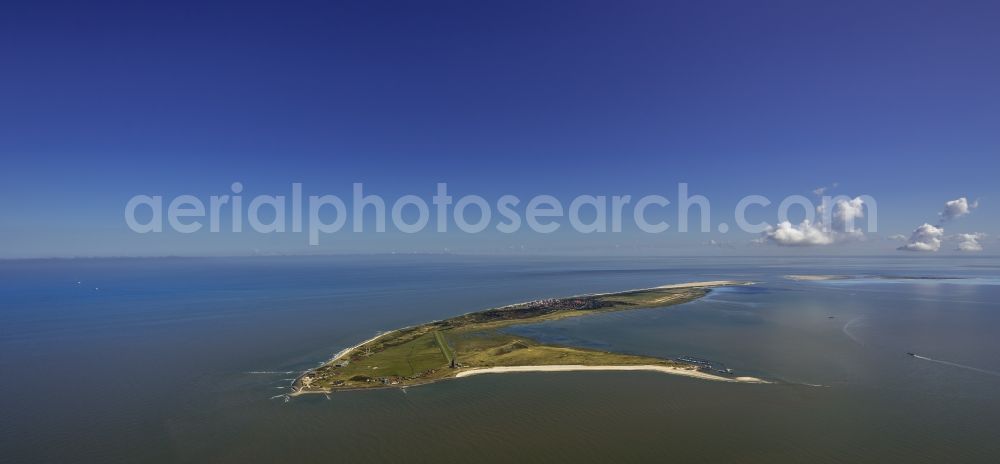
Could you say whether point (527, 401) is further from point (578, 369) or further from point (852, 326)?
point (852, 326)

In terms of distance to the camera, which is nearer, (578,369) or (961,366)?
(961,366)

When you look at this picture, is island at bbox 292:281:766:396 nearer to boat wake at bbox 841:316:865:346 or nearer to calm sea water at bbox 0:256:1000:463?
calm sea water at bbox 0:256:1000:463

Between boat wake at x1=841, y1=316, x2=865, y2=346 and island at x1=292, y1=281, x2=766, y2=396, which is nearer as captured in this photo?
island at x1=292, y1=281, x2=766, y2=396

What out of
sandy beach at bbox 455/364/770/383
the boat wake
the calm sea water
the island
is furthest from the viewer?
the boat wake

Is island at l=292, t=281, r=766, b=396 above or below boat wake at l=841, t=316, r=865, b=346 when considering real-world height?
above

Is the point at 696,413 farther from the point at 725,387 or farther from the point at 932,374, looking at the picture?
the point at 932,374

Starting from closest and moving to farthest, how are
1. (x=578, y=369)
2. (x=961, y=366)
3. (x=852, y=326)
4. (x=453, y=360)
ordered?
(x=961, y=366), (x=578, y=369), (x=453, y=360), (x=852, y=326)

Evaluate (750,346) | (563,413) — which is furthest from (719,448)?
(750,346)

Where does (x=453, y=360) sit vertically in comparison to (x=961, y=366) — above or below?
above

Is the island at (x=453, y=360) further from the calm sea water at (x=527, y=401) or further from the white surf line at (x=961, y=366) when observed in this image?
the white surf line at (x=961, y=366)

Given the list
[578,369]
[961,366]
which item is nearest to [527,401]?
[578,369]

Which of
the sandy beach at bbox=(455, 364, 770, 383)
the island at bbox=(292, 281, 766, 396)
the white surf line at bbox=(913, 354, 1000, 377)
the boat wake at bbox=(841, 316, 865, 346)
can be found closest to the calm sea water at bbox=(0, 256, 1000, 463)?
the boat wake at bbox=(841, 316, 865, 346)
